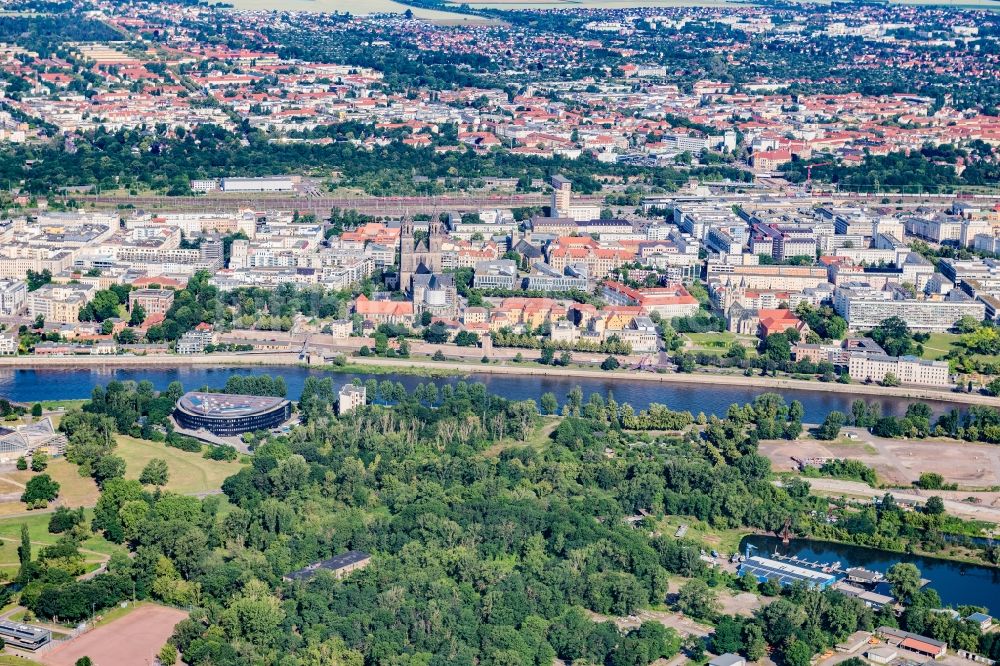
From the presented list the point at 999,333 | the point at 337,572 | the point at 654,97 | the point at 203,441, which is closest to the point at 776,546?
the point at 337,572

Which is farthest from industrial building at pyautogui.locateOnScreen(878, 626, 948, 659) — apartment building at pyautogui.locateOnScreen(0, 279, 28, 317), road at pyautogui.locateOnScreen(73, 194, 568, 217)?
road at pyautogui.locateOnScreen(73, 194, 568, 217)

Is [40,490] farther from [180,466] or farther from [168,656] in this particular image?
[168,656]

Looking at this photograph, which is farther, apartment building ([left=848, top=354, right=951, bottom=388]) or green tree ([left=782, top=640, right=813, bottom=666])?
apartment building ([left=848, top=354, right=951, bottom=388])

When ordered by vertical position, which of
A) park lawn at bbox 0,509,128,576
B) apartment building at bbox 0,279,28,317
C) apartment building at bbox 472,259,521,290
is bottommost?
park lawn at bbox 0,509,128,576

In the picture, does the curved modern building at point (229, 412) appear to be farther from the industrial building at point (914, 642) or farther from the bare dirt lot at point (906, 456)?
the industrial building at point (914, 642)

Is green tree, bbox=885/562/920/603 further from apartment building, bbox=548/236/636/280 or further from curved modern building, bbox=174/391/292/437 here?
apartment building, bbox=548/236/636/280

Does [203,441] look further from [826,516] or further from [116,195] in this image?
[116,195]
